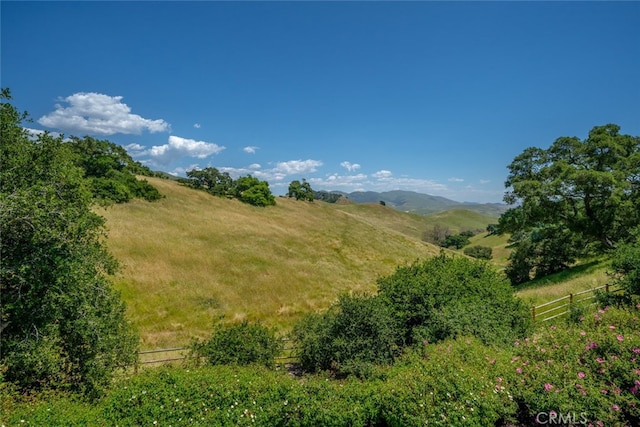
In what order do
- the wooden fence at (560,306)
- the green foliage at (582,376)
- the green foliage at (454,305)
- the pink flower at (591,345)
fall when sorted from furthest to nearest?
1. the wooden fence at (560,306)
2. the green foliage at (454,305)
3. the pink flower at (591,345)
4. the green foliage at (582,376)

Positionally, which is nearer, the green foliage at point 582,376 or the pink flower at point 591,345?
the green foliage at point 582,376

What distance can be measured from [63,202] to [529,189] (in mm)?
31655

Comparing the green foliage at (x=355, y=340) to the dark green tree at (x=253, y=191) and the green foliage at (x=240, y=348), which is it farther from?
the dark green tree at (x=253, y=191)

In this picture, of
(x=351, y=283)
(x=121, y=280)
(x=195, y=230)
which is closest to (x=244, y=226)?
(x=195, y=230)

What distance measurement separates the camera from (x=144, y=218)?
42000 mm

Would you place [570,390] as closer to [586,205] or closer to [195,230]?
[586,205]

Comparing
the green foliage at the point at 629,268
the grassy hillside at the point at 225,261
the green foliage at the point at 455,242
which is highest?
the green foliage at the point at 629,268

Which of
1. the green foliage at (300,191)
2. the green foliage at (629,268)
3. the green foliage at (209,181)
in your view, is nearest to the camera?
the green foliage at (629,268)

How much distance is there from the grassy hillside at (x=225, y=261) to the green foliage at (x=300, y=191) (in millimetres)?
26391

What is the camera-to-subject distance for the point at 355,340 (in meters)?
13.5

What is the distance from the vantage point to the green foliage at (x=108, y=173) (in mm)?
44634

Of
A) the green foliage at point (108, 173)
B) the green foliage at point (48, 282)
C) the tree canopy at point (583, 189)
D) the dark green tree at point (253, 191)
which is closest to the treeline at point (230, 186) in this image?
the dark green tree at point (253, 191)

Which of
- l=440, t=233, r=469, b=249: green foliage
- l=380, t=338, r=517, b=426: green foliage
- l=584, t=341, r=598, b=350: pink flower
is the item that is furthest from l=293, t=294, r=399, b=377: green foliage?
l=440, t=233, r=469, b=249: green foliage

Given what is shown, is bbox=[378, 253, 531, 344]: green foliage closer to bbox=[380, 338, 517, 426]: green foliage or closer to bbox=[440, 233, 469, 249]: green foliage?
bbox=[380, 338, 517, 426]: green foliage
